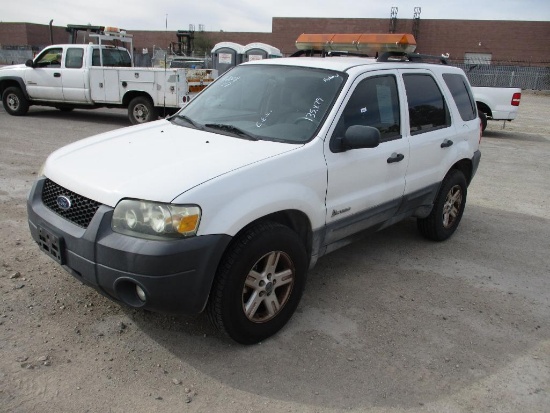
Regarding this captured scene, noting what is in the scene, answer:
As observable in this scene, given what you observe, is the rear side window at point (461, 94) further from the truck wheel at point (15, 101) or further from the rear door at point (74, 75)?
the truck wheel at point (15, 101)

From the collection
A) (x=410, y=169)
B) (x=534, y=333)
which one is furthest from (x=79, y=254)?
(x=534, y=333)

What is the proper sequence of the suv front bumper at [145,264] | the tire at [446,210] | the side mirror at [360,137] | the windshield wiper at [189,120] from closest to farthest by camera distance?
the suv front bumper at [145,264] → the side mirror at [360,137] → the windshield wiper at [189,120] → the tire at [446,210]

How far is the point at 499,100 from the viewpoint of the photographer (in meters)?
12.9

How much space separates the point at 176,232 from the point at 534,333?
103 inches

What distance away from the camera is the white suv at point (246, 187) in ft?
8.71

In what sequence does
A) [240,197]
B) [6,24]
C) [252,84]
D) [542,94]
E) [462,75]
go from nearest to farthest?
[240,197] → [252,84] → [462,75] → [542,94] → [6,24]

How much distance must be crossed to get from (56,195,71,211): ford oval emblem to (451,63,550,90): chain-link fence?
31.1 meters

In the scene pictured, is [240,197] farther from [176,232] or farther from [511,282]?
[511,282]

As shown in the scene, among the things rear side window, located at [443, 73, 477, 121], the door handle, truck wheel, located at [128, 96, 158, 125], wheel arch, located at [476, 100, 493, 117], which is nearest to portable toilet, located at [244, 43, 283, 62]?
wheel arch, located at [476, 100, 493, 117]

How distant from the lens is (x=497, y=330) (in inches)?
137

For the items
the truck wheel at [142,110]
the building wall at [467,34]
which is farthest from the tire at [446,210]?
the building wall at [467,34]

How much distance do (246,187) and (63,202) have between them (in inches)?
44.9

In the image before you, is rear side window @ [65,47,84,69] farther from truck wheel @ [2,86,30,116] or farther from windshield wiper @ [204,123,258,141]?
windshield wiper @ [204,123,258,141]

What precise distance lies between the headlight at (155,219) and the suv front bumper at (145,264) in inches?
1.8
